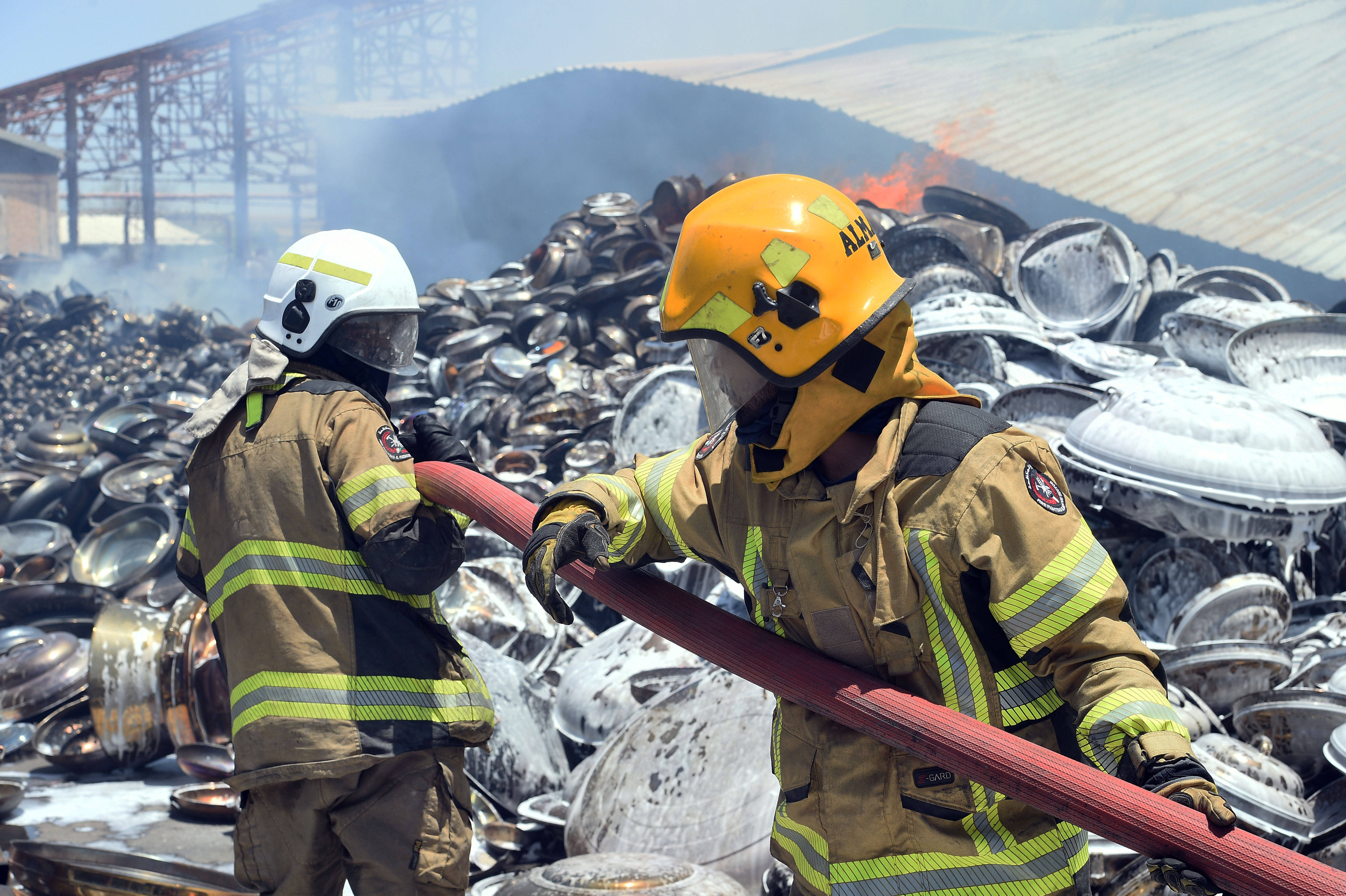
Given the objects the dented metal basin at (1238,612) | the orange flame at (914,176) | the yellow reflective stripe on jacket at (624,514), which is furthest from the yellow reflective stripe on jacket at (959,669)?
the orange flame at (914,176)

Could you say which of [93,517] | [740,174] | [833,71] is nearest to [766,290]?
[93,517]

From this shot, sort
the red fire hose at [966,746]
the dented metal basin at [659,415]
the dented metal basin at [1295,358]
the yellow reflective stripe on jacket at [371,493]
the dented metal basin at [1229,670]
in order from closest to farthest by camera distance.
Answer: the red fire hose at [966,746] < the yellow reflective stripe on jacket at [371,493] < the dented metal basin at [1229,670] < the dented metal basin at [1295,358] < the dented metal basin at [659,415]

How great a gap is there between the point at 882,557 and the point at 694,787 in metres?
1.94

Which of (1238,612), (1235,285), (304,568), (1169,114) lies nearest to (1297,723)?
(1238,612)

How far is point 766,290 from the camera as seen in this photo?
1.49 meters

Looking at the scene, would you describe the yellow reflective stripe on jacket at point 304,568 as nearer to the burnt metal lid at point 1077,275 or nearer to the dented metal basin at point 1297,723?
the dented metal basin at point 1297,723

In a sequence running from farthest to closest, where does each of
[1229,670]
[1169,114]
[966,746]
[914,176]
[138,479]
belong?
[914,176], [1169,114], [138,479], [1229,670], [966,746]

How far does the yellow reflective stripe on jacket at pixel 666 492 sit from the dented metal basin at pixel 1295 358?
463 centimetres

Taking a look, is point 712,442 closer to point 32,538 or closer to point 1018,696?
point 1018,696

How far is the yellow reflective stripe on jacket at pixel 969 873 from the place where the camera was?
1401 mm

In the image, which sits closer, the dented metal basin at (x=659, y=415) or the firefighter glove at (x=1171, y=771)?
the firefighter glove at (x=1171, y=771)

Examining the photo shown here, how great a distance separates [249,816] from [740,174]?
12325 mm

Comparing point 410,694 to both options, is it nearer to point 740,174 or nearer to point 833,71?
point 740,174

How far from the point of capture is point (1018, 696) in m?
1.44
